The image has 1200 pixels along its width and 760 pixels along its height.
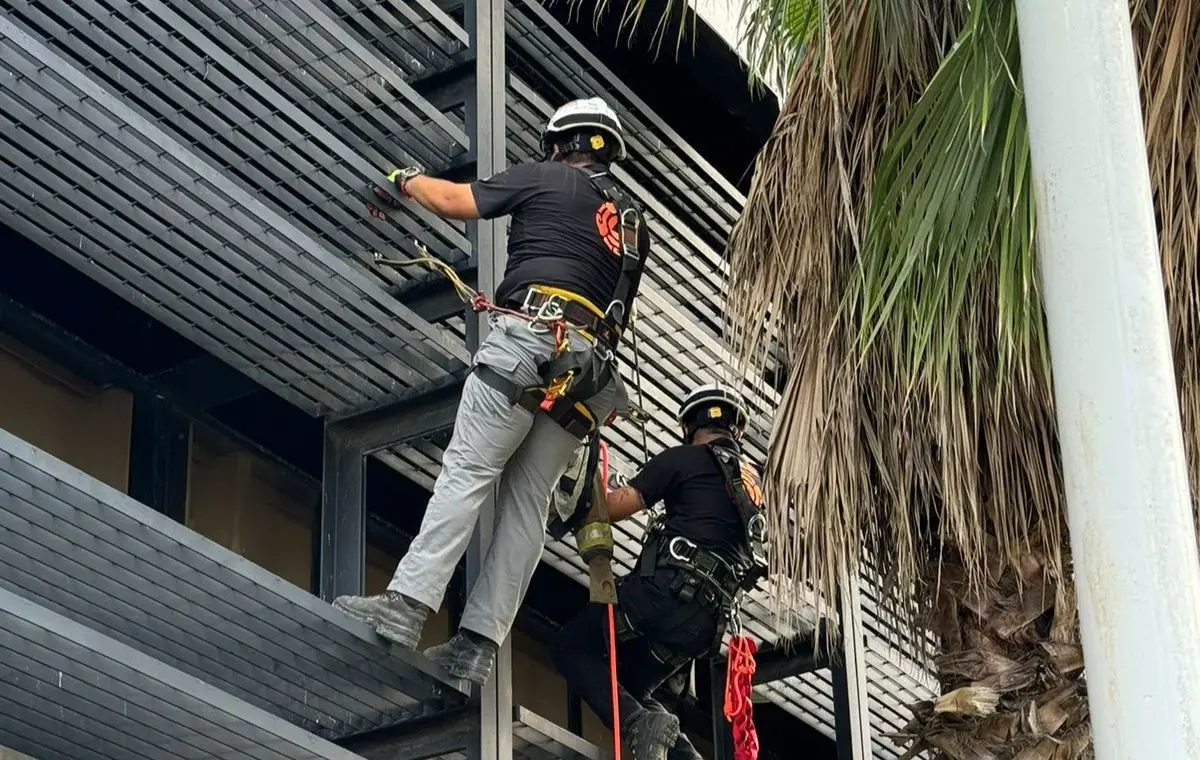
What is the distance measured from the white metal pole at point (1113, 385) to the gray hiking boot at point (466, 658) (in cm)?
399

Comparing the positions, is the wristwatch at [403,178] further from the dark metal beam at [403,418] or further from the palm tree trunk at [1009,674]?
the palm tree trunk at [1009,674]

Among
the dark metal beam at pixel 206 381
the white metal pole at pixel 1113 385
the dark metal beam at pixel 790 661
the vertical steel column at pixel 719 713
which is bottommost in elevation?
the white metal pole at pixel 1113 385

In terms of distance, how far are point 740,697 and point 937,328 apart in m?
3.35

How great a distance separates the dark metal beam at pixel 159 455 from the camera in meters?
11.3

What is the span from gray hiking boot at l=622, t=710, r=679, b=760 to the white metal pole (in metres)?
4.98

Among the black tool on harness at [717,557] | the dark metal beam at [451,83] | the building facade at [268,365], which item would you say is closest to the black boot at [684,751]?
the black tool on harness at [717,557]

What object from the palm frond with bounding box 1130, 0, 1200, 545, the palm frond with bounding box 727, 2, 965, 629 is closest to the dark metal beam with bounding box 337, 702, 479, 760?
the palm frond with bounding box 727, 2, 965, 629

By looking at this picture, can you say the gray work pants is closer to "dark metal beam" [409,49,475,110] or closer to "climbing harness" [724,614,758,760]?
"dark metal beam" [409,49,475,110]

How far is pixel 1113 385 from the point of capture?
5582 millimetres

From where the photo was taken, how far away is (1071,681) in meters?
8.27

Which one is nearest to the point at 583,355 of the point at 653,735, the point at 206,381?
the point at 653,735

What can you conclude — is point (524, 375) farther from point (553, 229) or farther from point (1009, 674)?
point (1009, 674)

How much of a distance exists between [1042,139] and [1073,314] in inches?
19.6

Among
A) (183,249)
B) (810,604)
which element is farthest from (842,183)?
(810,604)
